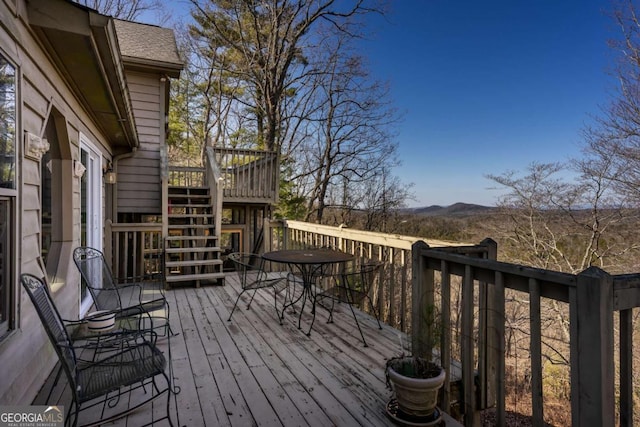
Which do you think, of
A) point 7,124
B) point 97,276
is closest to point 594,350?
point 7,124

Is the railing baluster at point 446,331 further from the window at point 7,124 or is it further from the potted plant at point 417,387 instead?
the window at point 7,124

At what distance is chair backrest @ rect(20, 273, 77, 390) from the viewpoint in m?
1.61

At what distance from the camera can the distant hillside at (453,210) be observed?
1240 centimetres

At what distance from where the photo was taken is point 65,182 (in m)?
3.31

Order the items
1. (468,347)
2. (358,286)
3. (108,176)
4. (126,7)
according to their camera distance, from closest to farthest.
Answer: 1. (468,347)
2. (358,286)
3. (108,176)
4. (126,7)

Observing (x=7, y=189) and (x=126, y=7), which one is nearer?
(x=7, y=189)

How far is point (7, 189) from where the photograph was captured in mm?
1899

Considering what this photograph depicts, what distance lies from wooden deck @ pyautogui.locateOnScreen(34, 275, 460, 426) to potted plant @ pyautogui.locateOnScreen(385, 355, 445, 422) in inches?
7.1

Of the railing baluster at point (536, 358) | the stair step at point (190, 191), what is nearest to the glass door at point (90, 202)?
the stair step at point (190, 191)

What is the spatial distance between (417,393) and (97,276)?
3.38m

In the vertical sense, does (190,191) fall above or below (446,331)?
above

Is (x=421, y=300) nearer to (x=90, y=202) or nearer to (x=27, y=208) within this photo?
(x=27, y=208)

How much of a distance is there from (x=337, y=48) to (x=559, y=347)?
37.6ft

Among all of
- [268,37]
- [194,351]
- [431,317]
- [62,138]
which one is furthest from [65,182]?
[268,37]
